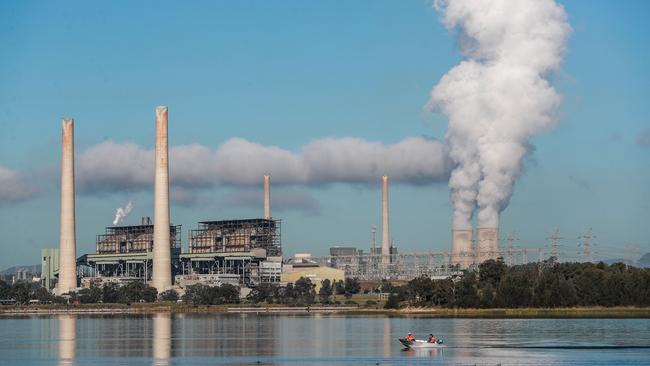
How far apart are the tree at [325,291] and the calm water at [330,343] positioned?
59.7 m

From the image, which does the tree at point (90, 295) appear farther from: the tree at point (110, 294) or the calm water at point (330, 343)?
the calm water at point (330, 343)

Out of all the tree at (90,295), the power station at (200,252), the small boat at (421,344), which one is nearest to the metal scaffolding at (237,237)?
the power station at (200,252)

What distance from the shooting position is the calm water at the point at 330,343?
2356 inches

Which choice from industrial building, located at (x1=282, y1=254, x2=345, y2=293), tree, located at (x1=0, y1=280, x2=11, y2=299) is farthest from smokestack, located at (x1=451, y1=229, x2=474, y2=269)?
tree, located at (x1=0, y1=280, x2=11, y2=299)

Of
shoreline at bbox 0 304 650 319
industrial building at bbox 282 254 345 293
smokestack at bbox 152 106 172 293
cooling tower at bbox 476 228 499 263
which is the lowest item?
shoreline at bbox 0 304 650 319

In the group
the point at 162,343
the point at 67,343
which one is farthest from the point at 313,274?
the point at 162,343

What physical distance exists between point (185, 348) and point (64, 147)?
9493 centimetres

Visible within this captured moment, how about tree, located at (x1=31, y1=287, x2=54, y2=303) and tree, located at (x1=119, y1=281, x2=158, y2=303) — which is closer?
tree, located at (x1=119, y1=281, x2=158, y2=303)

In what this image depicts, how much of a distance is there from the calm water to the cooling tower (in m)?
45.4

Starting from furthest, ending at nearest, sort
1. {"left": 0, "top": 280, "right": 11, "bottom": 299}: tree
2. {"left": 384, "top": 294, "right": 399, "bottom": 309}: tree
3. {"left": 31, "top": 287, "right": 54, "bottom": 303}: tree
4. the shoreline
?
{"left": 0, "top": 280, "right": 11, "bottom": 299}: tree < {"left": 31, "top": 287, "right": 54, "bottom": 303}: tree < {"left": 384, "top": 294, "right": 399, "bottom": 309}: tree < the shoreline

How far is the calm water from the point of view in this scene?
A: 59.8 m

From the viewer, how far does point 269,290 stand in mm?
166750

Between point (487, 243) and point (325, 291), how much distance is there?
33.0 m

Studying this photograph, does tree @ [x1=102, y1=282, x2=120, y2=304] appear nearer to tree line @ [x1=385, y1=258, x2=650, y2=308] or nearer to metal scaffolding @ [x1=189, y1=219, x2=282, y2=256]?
metal scaffolding @ [x1=189, y1=219, x2=282, y2=256]
